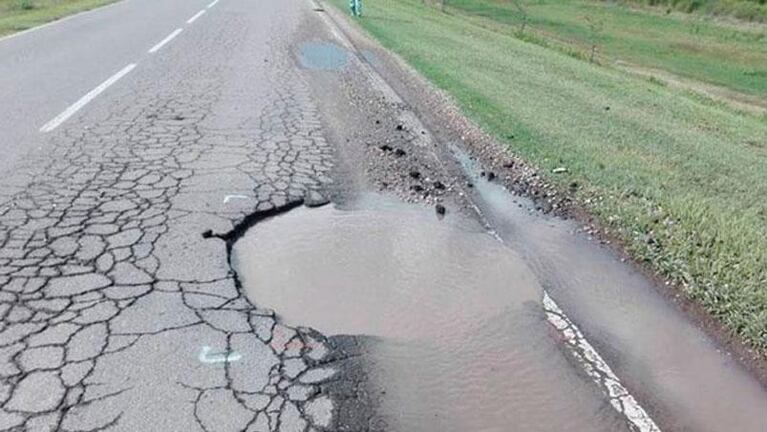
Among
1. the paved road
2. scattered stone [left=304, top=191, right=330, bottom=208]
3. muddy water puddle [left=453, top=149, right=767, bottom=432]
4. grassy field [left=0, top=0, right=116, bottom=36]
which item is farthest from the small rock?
grassy field [left=0, top=0, right=116, bottom=36]

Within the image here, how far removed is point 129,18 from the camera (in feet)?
65.3

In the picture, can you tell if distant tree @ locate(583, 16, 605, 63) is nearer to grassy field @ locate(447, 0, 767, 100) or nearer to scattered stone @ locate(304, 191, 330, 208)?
grassy field @ locate(447, 0, 767, 100)

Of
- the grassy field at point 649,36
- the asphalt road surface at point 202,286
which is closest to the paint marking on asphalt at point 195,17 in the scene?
the asphalt road surface at point 202,286

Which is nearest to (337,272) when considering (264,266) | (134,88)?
(264,266)

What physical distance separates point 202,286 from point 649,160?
17.9 ft

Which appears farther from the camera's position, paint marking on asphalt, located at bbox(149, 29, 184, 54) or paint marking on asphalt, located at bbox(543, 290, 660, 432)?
paint marking on asphalt, located at bbox(149, 29, 184, 54)

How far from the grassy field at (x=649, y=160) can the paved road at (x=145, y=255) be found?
2.57 metres

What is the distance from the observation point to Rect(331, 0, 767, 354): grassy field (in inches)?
184

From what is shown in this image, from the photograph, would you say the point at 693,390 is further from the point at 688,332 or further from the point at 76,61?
the point at 76,61

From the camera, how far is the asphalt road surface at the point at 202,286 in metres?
3.08

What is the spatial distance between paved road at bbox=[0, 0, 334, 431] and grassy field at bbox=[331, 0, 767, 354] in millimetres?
2570

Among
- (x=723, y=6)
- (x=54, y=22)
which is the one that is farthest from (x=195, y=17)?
(x=723, y=6)

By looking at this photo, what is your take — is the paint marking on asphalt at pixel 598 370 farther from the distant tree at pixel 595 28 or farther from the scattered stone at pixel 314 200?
the distant tree at pixel 595 28

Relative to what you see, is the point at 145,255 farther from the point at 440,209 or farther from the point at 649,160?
the point at 649,160
